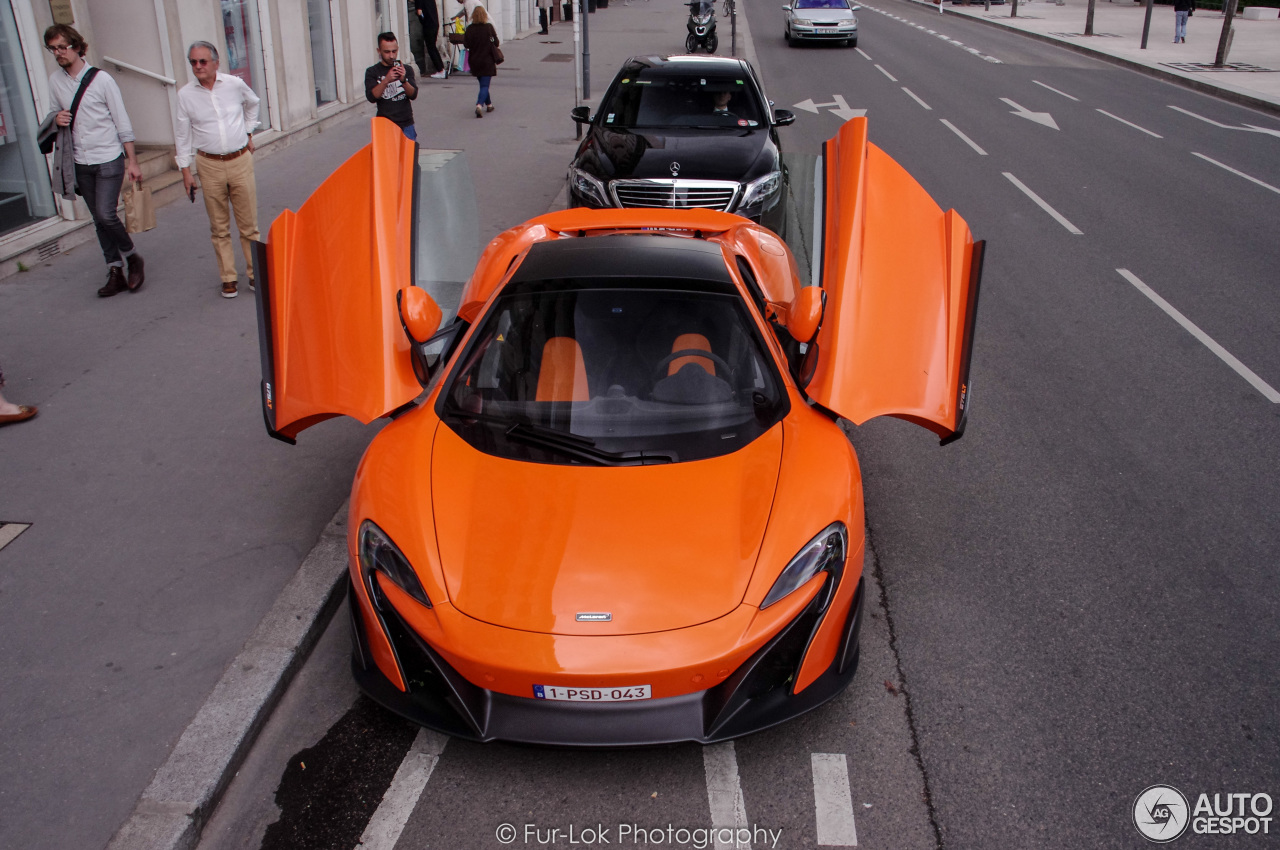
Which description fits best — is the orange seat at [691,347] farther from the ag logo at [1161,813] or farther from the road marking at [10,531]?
the road marking at [10,531]

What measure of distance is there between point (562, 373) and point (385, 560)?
1.08 metres

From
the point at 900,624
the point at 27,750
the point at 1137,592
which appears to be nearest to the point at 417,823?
the point at 27,750

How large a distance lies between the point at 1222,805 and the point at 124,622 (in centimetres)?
417

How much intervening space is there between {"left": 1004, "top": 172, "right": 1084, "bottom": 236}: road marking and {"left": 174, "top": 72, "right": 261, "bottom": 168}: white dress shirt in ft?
26.6

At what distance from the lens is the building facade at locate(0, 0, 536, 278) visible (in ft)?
28.7

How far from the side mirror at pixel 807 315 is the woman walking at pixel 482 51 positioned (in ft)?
42.1

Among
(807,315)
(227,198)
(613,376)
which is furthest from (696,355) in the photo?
(227,198)

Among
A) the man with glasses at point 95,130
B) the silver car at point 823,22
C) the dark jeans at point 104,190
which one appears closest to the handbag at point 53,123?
the man with glasses at point 95,130

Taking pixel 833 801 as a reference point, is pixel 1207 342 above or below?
above

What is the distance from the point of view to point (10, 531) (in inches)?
182

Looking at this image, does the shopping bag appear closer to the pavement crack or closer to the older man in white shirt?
the older man in white shirt

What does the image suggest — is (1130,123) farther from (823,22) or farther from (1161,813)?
(1161,813)

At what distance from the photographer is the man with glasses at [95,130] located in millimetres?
6969

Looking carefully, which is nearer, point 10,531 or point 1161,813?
point 1161,813
